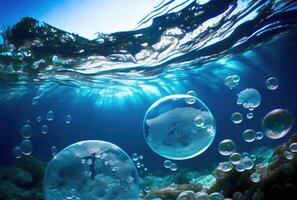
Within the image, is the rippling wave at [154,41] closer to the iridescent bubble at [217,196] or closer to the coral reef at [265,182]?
the coral reef at [265,182]

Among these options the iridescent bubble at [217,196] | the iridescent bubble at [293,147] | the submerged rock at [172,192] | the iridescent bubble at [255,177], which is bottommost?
the submerged rock at [172,192]

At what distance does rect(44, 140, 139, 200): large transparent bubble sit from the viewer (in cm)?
626

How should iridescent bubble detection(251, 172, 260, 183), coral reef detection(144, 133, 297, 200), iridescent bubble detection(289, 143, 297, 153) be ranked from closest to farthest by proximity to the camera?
coral reef detection(144, 133, 297, 200)
iridescent bubble detection(251, 172, 260, 183)
iridescent bubble detection(289, 143, 297, 153)

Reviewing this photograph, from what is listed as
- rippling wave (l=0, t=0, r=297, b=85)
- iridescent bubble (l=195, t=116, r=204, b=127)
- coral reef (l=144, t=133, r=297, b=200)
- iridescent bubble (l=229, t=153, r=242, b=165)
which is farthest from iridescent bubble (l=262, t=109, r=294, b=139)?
rippling wave (l=0, t=0, r=297, b=85)

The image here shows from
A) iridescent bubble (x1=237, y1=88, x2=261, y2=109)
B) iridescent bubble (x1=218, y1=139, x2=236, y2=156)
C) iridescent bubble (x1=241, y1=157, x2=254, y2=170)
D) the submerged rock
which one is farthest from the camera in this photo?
iridescent bubble (x1=237, y1=88, x2=261, y2=109)

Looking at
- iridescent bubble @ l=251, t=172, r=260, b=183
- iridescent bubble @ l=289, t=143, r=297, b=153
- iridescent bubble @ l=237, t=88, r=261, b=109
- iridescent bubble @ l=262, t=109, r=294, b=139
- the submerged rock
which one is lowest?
the submerged rock

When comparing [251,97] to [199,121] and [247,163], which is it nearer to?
[247,163]

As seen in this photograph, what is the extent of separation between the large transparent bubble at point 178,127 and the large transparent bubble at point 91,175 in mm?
963

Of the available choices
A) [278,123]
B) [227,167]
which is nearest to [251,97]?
[278,123]

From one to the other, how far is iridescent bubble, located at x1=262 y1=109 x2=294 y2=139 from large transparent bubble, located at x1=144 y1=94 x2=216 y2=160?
61.2 inches

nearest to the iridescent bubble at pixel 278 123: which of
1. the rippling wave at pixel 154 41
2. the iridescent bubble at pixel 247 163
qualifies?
the iridescent bubble at pixel 247 163

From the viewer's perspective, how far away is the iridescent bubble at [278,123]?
23.1 ft

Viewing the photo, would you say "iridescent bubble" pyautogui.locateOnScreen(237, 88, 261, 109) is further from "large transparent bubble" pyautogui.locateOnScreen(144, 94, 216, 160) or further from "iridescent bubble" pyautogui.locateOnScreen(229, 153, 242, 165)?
"large transparent bubble" pyautogui.locateOnScreen(144, 94, 216, 160)

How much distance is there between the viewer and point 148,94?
3197 centimetres
